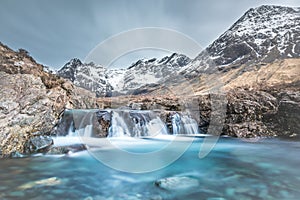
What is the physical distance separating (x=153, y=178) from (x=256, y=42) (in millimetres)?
95142

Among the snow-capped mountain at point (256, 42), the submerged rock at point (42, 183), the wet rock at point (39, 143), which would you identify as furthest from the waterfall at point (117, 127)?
the snow-capped mountain at point (256, 42)

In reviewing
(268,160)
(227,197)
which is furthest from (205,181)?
(268,160)

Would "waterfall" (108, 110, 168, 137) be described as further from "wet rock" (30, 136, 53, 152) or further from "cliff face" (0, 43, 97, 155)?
"wet rock" (30, 136, 53, 152)

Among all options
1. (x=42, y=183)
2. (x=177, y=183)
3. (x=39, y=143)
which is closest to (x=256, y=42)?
(x=39, y=143)

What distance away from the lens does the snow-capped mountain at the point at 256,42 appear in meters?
66.4

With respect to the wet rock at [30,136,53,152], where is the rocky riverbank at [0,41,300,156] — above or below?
above

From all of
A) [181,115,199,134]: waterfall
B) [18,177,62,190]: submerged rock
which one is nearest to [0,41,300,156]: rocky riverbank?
[181,115,199,134]: waterfall

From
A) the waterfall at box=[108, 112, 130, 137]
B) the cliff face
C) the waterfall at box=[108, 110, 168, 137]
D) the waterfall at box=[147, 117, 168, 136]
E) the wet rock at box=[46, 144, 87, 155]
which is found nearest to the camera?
the cliff face

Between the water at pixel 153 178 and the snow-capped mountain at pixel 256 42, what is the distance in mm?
58020

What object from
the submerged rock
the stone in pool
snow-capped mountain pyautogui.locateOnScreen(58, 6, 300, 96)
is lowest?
the stone in pool

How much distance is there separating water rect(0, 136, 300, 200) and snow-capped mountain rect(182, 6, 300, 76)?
190 ft

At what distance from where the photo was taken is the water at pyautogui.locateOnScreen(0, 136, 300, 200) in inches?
175

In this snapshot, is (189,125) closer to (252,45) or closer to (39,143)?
(39,143)

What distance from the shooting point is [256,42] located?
86.7 meters
